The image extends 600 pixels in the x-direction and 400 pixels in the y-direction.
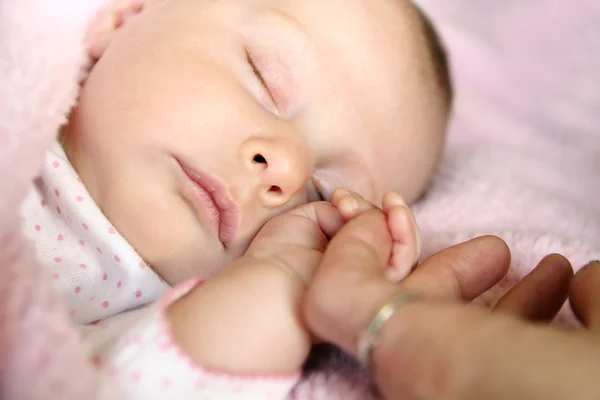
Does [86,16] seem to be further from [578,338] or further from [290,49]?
[578,338]

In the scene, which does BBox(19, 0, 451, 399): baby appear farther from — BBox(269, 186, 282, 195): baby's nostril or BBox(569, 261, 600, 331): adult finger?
BBox(569, 261, 600, 331): adult finger

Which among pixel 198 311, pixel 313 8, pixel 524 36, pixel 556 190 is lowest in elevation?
pixel 556 190

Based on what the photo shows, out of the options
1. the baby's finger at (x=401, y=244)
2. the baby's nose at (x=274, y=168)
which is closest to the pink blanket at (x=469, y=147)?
the baby's finger at (x=401, y=244)

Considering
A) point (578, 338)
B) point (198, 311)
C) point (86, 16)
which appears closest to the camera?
point (578, 338)

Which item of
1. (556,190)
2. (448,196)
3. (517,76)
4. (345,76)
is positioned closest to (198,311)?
(345,76)

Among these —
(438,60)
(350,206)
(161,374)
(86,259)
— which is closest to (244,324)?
(161,374)

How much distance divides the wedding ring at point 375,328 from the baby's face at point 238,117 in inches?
12.9

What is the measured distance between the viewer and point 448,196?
121 centimetres

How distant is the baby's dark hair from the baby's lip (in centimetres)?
45

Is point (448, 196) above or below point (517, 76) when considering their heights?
below

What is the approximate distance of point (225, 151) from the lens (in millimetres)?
858

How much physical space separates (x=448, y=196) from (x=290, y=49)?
471mm

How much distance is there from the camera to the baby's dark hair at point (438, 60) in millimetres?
1083

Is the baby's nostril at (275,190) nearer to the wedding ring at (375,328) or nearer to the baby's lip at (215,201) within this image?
the baby's lip at (215,201)
